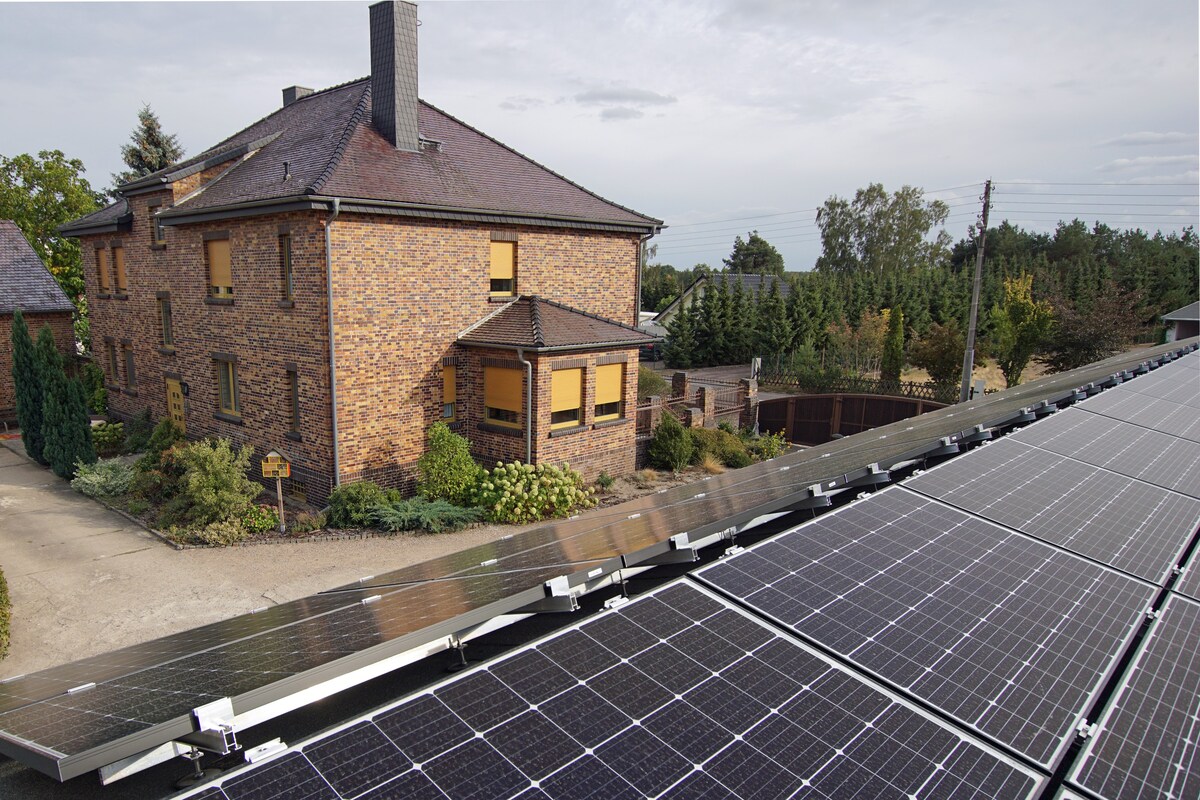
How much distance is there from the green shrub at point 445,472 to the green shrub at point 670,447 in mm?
5526

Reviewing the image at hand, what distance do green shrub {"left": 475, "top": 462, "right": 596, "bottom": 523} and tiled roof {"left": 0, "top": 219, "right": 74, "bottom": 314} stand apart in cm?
2079

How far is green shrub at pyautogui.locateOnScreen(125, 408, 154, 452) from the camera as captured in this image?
20.9 m

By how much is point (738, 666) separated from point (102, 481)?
1849 cm

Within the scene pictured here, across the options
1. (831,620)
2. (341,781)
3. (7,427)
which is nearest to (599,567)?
(831,620)

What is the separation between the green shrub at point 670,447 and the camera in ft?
60.8

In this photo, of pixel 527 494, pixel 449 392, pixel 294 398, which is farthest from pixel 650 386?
pixel 294 398

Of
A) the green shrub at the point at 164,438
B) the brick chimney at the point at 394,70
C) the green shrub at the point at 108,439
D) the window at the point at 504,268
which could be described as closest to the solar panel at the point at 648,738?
the window at the point at 504,268

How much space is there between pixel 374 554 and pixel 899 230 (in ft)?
223

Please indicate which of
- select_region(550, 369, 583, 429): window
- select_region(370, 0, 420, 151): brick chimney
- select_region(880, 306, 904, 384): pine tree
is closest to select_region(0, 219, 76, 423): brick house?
select_region(370, 0, 420, 151): brick chimney

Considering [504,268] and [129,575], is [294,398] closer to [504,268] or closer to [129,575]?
[129,575]

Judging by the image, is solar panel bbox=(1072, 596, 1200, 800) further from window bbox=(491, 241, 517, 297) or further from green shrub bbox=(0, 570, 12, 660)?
window bbox=(491, 241, 517, 297)

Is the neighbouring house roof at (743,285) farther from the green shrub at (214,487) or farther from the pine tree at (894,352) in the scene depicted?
the green shrub at (214,487)

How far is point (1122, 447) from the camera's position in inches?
330

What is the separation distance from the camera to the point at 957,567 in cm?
459
